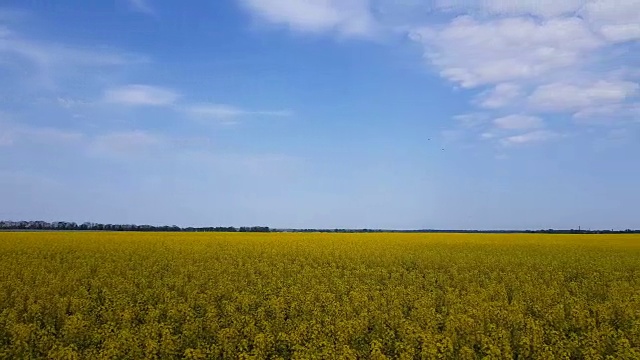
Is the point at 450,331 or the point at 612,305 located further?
the point at 612,305

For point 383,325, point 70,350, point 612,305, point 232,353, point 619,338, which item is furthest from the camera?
point 612,305

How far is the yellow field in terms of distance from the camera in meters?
10.4

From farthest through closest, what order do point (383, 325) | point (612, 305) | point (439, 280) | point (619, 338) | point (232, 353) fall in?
point (439, 280), point (612, 305), point (383, 325), point (619, 338), point (232, 353)

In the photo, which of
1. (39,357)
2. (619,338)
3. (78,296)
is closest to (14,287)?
(78,296)

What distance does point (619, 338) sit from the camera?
11.4 meters

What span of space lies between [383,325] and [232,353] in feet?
12.3

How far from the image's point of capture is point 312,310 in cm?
1361

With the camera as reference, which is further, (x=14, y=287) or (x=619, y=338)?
(x=14, y=287)

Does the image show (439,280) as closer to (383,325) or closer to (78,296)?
(383,325)

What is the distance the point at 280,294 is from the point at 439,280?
6753 millimetres

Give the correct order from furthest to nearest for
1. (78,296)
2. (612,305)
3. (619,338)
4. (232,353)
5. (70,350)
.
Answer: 1. (78,296)
2. (612,305)
3. (619,338)
4. (232,353)
5. (70,350)

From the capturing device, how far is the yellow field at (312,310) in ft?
34.1

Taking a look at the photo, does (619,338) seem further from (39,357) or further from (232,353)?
(39,357)

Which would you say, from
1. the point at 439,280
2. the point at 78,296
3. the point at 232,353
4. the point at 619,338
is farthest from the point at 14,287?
the point at 619,338
